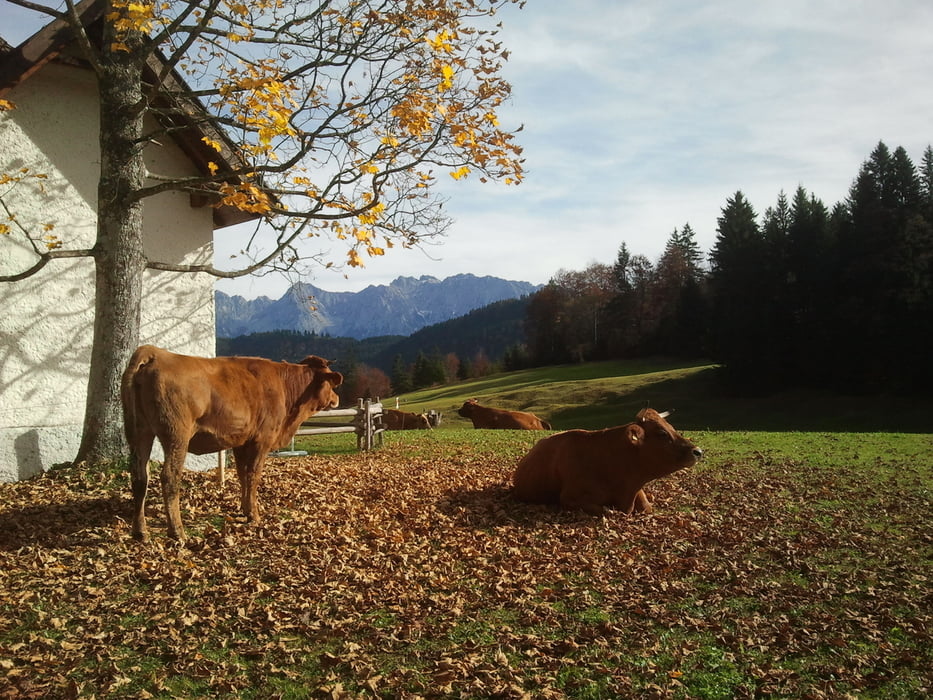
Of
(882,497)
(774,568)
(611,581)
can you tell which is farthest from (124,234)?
(882,497)

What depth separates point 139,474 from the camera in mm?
8250

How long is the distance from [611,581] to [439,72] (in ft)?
26.3

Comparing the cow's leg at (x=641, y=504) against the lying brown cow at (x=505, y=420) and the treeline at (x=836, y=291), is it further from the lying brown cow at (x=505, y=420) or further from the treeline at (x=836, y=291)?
the treeline at (x=836, y=291)

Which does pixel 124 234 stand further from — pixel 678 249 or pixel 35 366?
pixel 678 249

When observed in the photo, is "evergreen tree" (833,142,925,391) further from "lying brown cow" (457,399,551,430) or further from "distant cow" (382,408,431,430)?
"distant cow" (382,408,431,430)

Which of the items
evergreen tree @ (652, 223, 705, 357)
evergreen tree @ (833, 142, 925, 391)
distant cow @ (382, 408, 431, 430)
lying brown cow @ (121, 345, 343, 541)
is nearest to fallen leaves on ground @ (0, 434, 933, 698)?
lying brown cow @ (121, 345, 343, 541)

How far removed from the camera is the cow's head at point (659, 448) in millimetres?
10266

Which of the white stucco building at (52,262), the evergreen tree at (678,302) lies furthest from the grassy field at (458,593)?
the evergreen tree at (678,302)

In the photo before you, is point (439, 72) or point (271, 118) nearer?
point (271, 118)

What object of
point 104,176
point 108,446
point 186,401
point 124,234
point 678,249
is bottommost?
point 108,446

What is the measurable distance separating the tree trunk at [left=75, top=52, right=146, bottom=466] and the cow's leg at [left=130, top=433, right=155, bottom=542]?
260 cm

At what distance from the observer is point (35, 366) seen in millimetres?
12555

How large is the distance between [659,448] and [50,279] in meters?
11.5

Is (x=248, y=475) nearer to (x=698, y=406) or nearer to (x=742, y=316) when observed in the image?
(x=698, y=406)
